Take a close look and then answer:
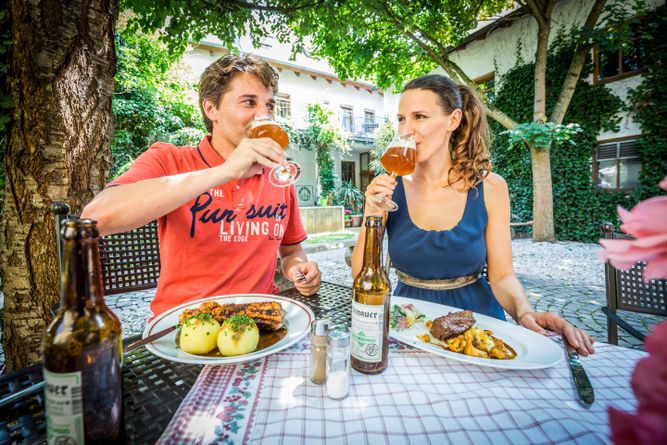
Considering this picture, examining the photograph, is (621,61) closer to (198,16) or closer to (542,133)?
(542,133)

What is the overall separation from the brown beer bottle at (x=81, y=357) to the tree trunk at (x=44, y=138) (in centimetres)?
170

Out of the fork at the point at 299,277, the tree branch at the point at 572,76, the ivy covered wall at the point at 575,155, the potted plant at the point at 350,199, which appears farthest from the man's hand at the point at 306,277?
the potted plant at the point at 350,199

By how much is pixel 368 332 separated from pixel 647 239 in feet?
2.36

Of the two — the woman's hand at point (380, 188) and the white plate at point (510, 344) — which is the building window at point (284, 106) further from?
the white plate at point (510, 344)

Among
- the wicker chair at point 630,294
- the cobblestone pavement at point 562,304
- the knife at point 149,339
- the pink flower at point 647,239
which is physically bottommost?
the cobblestone pavement at point 562,304

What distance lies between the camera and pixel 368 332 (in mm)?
966

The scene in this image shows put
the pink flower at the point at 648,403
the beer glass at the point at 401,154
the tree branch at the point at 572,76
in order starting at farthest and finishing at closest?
the tree branch at the point at 572,76 → the beer glass at the point at 401,154 → the pink flower at the point at 648,403

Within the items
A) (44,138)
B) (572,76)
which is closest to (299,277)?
(44,138)

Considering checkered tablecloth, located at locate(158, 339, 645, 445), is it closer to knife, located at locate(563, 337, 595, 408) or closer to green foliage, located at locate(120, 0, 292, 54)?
knife, located at locate(563, 337, 595, 408)

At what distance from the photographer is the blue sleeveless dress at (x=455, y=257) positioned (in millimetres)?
1996

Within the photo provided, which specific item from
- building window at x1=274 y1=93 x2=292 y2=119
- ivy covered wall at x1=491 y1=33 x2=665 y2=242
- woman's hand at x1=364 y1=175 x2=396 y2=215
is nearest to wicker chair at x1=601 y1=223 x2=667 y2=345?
woman's hand at x1=364 y1=175 x2=396 y2=215

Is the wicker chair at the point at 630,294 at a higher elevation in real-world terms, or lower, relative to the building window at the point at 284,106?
lower

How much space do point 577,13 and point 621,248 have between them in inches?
522

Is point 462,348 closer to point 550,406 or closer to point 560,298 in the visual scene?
point 550,406
